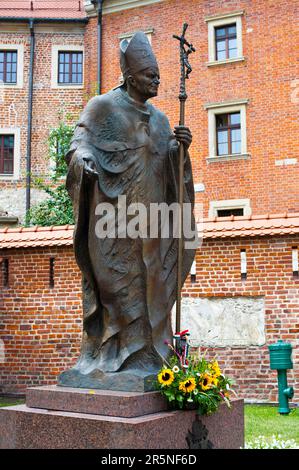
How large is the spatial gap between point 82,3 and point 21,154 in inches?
242

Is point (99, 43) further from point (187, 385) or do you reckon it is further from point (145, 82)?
point (187, 385)

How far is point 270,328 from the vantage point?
9.34 meters

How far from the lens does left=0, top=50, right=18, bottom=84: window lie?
21266 millimetres

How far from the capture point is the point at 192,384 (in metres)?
3.72

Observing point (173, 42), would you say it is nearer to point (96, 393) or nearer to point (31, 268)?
point (31, 268)

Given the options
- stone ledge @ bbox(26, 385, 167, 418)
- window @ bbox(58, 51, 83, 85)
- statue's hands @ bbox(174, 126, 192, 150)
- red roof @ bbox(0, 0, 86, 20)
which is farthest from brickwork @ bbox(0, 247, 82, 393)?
red roof @ bbox(0, 0, 86, 20)

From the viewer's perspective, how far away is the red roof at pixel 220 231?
9.21m

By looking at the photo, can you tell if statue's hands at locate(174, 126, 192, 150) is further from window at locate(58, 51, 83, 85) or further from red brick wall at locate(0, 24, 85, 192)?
window at locate(58, 51, 83, 85)

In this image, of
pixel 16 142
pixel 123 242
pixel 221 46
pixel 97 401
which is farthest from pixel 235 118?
pixel 97 401

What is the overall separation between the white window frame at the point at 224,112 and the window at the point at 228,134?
173 millimetres

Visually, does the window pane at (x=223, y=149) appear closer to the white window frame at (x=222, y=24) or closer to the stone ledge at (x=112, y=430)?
the white window frame at (x=222, y=24)

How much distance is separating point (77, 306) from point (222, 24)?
1207cm

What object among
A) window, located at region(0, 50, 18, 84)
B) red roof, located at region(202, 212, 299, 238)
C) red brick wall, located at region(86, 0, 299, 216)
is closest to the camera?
red roof, located at region(202, 212, 299, 238)

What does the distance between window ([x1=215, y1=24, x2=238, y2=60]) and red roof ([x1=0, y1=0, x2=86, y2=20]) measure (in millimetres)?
5164
